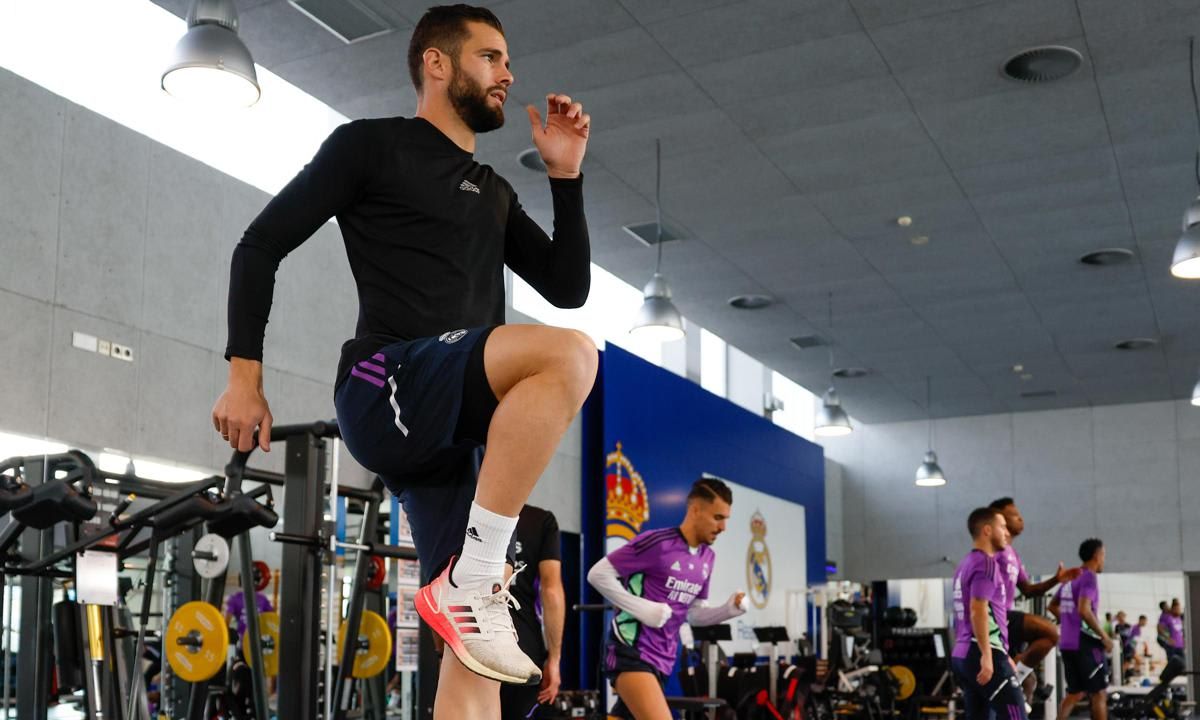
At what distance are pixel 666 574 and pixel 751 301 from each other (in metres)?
6.99

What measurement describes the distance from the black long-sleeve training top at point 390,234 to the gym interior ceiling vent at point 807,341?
11082 millimetres

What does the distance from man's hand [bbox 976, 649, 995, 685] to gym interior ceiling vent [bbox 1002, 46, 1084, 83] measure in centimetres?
319

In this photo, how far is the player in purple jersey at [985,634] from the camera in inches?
222

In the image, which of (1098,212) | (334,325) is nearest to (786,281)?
(1098,212)

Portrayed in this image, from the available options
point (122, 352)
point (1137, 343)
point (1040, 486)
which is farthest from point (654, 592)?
point (1040, 486)

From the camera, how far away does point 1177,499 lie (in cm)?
1551

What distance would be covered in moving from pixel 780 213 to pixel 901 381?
6.13 meters

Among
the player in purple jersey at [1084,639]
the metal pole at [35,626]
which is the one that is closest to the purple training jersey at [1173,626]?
the player in purple jersey at [1084,639]

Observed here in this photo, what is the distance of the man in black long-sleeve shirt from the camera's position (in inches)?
59.2

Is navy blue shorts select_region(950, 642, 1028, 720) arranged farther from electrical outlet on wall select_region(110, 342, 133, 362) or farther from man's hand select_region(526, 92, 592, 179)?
electrical outlet on wall select_region(110, 342, 133, 362)

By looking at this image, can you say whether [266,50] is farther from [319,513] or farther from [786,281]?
[786,281]

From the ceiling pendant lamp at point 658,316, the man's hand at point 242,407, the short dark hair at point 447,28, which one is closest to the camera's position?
the man's hand at point 242,407

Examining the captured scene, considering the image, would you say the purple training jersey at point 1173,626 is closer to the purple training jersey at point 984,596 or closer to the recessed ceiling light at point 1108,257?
the recessed ceiling light at point 1108,257

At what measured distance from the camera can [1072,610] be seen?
9.13 meters
